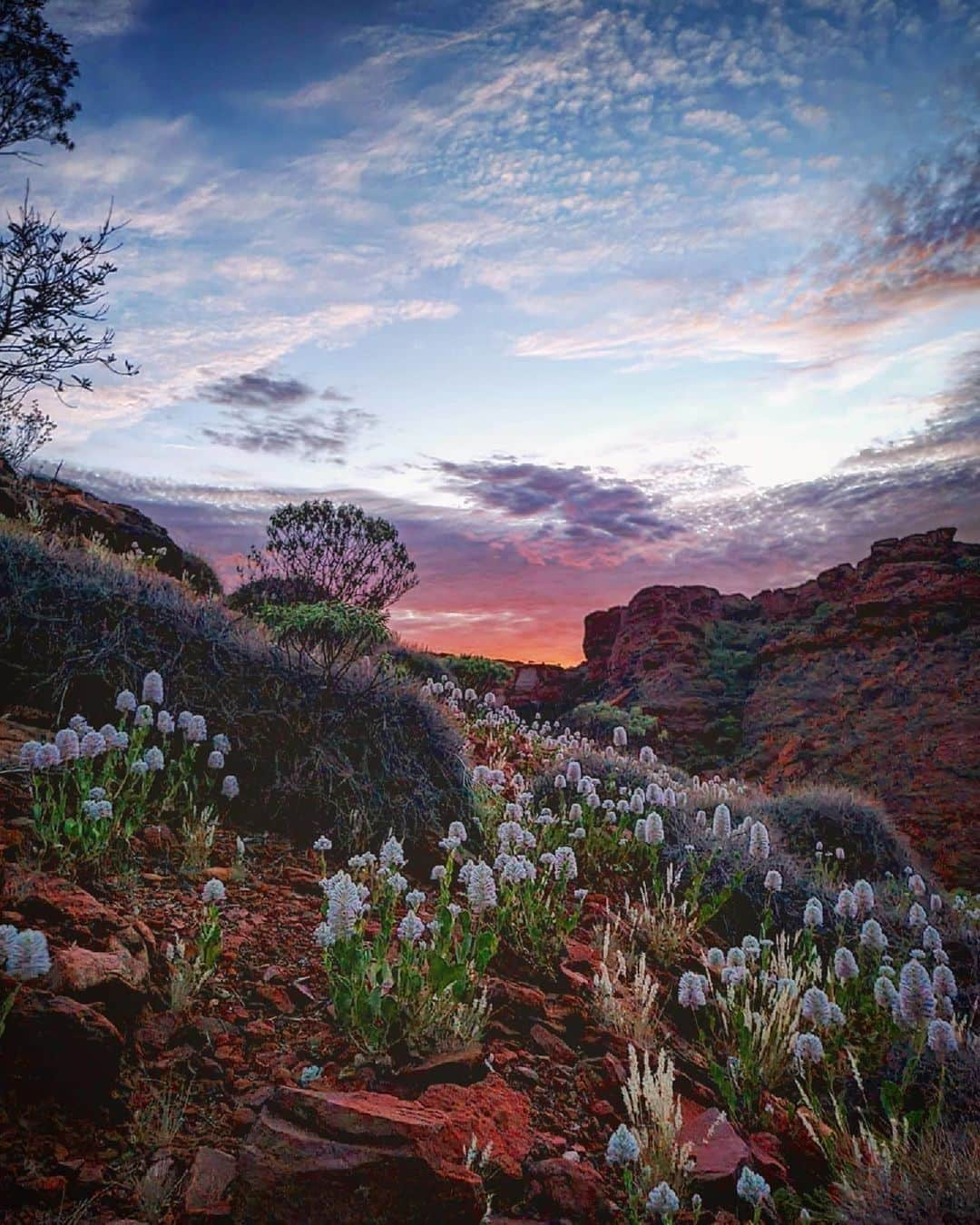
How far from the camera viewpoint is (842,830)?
11117 mm

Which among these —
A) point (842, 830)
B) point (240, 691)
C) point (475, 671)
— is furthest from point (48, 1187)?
point (475, 671)

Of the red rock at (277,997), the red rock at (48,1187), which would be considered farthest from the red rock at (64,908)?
the red rock at (48,1187)

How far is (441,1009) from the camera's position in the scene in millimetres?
3818

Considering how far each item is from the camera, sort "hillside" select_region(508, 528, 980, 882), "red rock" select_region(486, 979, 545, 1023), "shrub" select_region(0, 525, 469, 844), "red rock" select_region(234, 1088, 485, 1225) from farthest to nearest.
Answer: "hillside" select_region(508, 528, 980, 882)
"shrub" select_region(0, 525, 469, 844)
"red rock" select_region(486, 979, 545, 1023)
"red rock" select_region(234, 1088, 485, 1225)

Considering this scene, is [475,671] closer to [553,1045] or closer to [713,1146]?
[553,1045]

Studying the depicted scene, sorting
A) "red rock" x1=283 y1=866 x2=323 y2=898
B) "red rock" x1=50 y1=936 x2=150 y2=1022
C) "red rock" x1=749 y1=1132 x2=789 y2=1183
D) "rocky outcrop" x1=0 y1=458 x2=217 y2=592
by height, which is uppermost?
"rocky outcrop" x1=0 y1=458 x2=217 y2=592

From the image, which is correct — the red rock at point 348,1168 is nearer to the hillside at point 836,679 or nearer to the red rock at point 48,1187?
the red rock at point 48,1187

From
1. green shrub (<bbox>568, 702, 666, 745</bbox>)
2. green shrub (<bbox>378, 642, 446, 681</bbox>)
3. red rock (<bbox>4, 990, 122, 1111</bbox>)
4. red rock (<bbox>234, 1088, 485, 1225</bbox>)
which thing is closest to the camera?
red rock (<bbox>234, 1088, 485, 1225</bbox>)

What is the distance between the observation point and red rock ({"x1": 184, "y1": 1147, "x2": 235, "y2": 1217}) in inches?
102

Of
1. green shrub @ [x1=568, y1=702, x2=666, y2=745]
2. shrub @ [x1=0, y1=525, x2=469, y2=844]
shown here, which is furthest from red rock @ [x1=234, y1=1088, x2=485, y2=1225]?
green shrub @ [x1=568, y1=702, x2=666, y2=745]

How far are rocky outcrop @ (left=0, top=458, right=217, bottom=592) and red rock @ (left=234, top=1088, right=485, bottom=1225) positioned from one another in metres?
9.74

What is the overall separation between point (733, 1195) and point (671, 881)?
334cm

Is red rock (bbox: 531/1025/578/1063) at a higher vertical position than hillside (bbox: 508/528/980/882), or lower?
lower

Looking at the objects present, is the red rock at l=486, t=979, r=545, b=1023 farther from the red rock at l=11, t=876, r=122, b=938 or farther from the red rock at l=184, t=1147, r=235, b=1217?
the red rock at l=11, t=876, r=122, b=938
